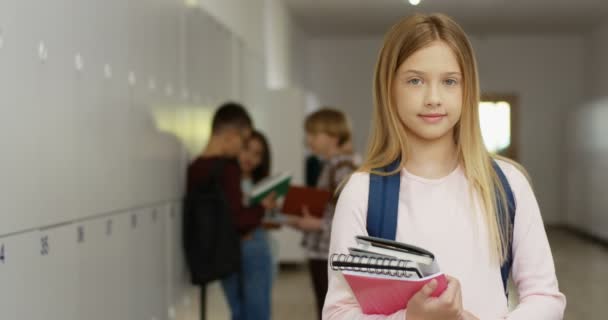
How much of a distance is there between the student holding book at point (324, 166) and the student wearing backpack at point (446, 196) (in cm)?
267

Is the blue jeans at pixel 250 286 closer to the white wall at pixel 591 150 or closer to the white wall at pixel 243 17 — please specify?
the white wall at pixel 243 17

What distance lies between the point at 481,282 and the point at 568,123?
14.2 m

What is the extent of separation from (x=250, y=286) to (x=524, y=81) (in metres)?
12.3

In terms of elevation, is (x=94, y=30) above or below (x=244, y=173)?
above

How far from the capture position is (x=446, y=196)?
1.54 m

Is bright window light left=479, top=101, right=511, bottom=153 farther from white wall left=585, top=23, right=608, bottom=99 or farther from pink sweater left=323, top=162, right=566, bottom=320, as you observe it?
pink sweater left=323, top=162, right=566, bottom=320

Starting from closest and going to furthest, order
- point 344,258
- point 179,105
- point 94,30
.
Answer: point 344,258 → point 94,30 → point 179,105

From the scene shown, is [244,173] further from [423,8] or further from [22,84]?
[423,8]

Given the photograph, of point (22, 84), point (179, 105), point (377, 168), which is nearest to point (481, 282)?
point (377, 168)

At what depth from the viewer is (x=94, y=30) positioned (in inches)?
127

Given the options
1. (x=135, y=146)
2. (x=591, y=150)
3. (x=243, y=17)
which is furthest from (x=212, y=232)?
(x=591, y=150)

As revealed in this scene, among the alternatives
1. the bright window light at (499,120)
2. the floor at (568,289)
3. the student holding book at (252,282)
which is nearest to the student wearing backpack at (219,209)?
the student holding book at (252,282)

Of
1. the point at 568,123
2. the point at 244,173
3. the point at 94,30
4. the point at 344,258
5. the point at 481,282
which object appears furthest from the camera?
the point at 568,123

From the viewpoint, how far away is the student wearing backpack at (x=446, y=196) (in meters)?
1.50
